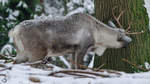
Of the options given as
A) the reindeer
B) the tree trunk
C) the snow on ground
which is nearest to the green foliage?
the reindeer

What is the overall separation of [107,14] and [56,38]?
99 centimetres

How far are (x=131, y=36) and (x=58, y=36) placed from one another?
1.19 metres

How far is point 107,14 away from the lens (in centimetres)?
520

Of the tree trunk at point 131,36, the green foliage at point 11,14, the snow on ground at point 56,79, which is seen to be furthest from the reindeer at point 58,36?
the green foliage at point 11,14

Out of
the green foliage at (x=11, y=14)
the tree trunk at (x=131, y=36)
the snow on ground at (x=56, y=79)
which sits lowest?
the snow on ground at (x=56, y=79)

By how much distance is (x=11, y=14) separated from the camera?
11.7m

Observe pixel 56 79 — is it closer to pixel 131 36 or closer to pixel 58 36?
pixel 58 36

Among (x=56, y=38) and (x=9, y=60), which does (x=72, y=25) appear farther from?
(x=9, y=60)

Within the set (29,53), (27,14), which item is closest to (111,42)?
(29,53)

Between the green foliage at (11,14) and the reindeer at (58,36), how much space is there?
6673mm

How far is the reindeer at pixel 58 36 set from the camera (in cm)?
477

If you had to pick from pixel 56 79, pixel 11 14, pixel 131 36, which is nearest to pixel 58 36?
pixel 131 36

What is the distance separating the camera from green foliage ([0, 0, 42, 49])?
1155 centimetres

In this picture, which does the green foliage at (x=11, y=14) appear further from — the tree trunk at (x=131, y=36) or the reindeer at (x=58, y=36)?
the tree trunk at (x=131, y=36)
